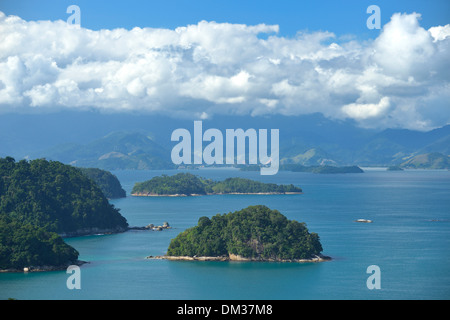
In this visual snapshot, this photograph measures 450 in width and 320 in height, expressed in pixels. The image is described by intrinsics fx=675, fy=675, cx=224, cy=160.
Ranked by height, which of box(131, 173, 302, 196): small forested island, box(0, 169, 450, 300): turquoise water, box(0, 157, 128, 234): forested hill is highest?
box(131, 173, 302, 196): small forested island

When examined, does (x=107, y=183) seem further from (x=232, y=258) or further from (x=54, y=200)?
(x=232, y=258)

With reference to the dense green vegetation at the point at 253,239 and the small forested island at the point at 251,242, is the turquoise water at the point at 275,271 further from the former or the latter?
the dense green vegetation at the point at 253,239

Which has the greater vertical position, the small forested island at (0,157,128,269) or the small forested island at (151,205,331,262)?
the small forested island at (0,157,128,269)

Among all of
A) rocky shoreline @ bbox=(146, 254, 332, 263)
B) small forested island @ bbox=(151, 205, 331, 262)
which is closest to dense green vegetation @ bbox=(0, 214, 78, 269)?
rocky shoreline @ bbox=(146, 254, 332, 263)

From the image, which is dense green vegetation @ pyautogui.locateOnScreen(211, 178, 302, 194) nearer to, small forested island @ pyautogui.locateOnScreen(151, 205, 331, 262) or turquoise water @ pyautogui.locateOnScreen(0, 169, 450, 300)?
turquoise water @ pyautogui.locateOnScreen(0, 169, 450, 300)

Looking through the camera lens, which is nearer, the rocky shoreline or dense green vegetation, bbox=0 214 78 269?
dense green vegetation, bbox=0 214 78 269

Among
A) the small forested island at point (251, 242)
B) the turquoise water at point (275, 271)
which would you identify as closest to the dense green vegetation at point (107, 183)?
the turquoise water at point (275, 271)
